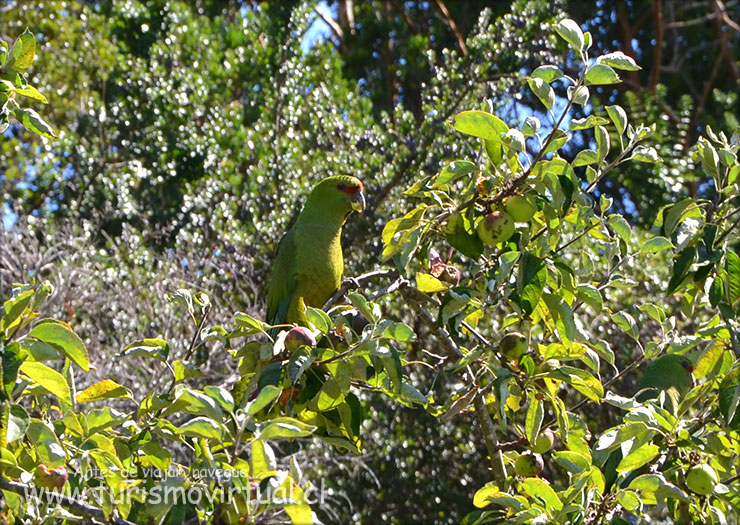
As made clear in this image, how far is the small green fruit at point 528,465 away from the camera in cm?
210

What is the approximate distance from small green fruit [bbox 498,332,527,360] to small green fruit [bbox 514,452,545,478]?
0.32 metres

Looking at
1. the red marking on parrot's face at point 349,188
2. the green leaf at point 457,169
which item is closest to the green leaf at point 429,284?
the green leaf at point 457,169

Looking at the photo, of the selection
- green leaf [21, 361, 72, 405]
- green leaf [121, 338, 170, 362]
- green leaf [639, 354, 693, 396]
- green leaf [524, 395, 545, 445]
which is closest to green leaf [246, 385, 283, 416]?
green leaf [21, 361, 72, 405]

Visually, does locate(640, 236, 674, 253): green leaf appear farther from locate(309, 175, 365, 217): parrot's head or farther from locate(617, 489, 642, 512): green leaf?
locate(309, 175, 365, 217): parrot's head

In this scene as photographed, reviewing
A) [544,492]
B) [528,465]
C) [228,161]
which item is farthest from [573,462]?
[228,161]

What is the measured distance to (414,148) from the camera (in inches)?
191

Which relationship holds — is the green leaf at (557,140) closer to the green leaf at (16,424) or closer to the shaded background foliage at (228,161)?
the green leaf at (16,424)

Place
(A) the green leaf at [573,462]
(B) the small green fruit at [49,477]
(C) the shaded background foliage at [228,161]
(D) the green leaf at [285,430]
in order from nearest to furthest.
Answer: (D) the green leaf at [285,430] < (B) the small green fruit at [49,477] < (A) the green leaf at [573,462] < (C) the shaded background foliage at [228,161]

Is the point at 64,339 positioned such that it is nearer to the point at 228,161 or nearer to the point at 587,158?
the point at 587,158

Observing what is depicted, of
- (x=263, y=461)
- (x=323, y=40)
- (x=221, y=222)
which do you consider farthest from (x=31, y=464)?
(x=323, y=40)

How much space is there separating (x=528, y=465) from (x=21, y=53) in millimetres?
1542

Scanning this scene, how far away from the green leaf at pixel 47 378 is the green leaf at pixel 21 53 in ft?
2.31

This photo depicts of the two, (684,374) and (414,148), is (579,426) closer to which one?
(684,374)

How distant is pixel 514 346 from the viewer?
1945 mm
